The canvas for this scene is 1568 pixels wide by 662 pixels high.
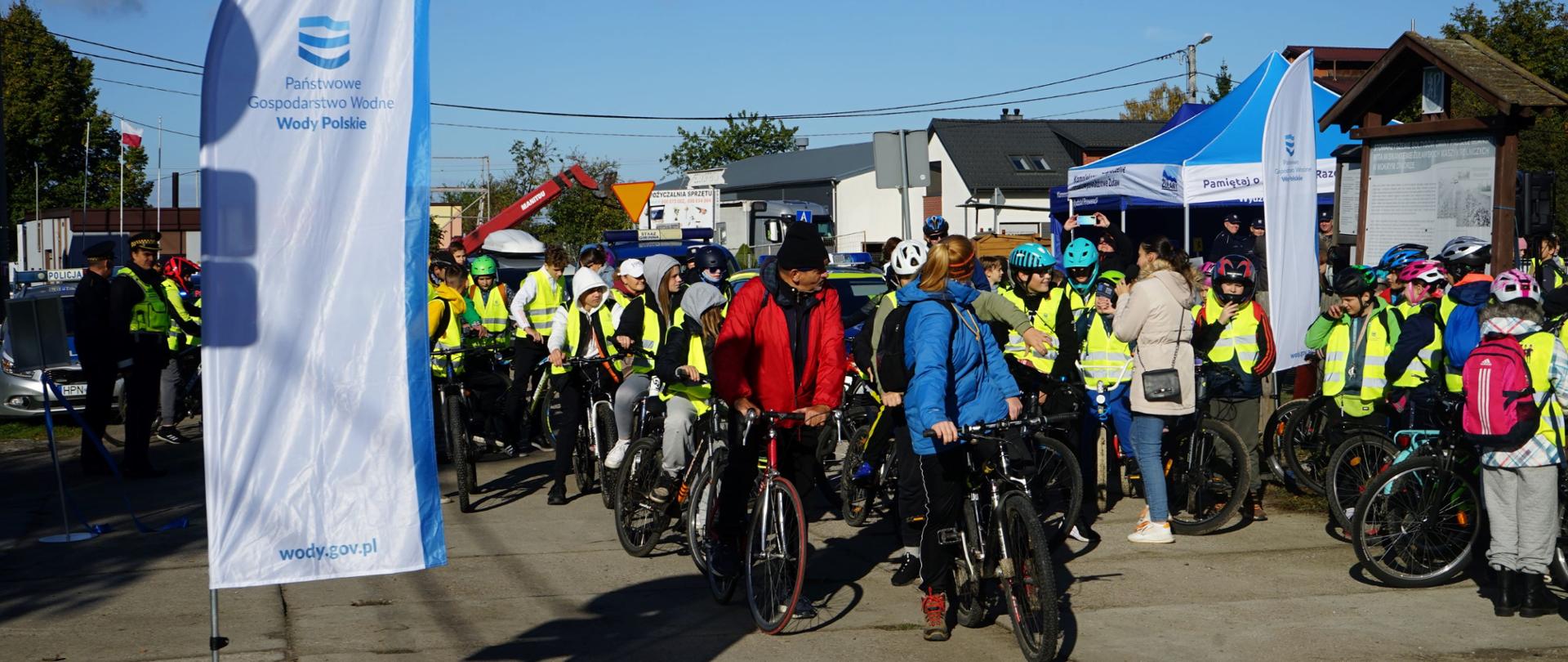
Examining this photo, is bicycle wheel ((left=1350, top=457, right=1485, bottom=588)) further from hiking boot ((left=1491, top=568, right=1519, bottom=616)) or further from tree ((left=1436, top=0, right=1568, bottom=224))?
tree ((left=1436, top=0, right=1568, bottom=224))

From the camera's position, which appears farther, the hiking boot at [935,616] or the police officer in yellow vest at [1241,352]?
the police officer in yellow vest at [1241,352]

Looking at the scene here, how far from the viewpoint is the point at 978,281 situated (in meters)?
9.71

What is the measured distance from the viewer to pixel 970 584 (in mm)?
A: 6332

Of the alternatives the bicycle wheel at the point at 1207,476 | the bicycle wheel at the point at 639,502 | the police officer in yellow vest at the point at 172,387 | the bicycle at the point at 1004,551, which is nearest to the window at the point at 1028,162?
the police officer in yellow vest at the point at 172,387

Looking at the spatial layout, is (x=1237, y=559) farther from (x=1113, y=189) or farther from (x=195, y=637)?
(x=1113, y=189)

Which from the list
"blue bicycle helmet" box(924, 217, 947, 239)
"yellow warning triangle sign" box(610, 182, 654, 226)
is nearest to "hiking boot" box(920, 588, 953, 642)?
"blue bicycle helmet" box(924, 217, 947, 239)

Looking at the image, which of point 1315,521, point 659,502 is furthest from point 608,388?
point 1315,521

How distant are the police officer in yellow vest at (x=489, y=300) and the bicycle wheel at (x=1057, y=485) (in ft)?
18.5

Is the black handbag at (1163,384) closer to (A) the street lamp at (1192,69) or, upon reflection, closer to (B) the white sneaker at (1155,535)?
(B) the white sneaker at (1155,535)

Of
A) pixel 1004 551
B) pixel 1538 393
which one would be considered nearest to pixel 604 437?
pixel 1004 551

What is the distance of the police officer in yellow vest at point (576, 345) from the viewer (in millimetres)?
10188

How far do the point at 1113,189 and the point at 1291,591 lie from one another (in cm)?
1386

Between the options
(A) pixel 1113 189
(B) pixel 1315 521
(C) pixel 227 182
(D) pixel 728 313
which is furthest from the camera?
(A) pixel 1113 189

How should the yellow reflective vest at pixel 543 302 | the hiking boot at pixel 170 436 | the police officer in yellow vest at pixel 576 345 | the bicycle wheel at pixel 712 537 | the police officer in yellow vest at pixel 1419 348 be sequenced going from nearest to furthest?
the bicycle wheel at pixel 712 537 < the police officer in yellow vest at pixel 1419 348 < the police officer in yellow vest at pixel 576 345 < the yellow reflective vest at pixel 543 302 < the hiking boot at pixel 170 436
